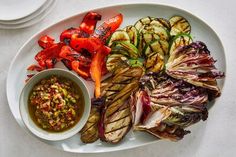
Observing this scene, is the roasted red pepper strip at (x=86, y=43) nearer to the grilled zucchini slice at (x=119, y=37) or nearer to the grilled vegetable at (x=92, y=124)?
the grilled zucchini slice at (x=119, y=37)

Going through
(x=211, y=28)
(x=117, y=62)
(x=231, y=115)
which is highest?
(x=211, y=28)

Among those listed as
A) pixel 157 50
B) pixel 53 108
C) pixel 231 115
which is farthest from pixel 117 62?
Answer: pixel 231 115

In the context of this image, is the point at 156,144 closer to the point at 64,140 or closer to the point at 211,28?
the point at 64,140

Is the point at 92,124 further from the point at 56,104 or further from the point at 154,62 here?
the point at 154,62

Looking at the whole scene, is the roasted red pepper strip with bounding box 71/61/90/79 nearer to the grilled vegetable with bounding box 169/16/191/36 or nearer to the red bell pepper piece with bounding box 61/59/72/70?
the red bell pepper piece with bounding box 61/59/72/70

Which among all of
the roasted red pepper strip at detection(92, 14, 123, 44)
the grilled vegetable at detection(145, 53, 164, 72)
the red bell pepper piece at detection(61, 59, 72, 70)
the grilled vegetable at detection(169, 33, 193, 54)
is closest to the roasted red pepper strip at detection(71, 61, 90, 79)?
the red bell pepper piece at detection(61, 59, 72, 70)

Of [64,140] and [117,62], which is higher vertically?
[117,62]
